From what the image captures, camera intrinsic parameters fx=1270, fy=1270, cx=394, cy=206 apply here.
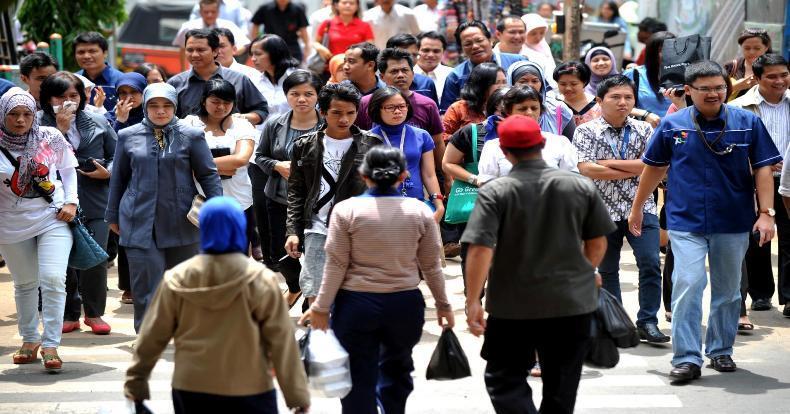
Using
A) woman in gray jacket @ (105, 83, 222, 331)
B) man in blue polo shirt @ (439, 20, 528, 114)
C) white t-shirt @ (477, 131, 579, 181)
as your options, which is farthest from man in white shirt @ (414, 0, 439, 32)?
white t-shirt @ (477, 131, 579, 181)

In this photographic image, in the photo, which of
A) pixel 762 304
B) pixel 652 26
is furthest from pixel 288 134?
pixel 652 26

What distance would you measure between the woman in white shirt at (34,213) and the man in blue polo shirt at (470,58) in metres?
4.12

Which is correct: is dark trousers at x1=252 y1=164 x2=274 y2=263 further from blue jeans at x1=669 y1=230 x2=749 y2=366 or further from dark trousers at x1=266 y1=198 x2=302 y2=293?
blue jeans at x1=669 y1=230 x2=749 y2=366

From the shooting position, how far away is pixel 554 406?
641 centimetres

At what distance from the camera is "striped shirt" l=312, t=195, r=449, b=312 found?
21.3ft

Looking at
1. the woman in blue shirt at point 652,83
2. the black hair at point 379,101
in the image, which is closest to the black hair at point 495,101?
the black hair at point 379,101

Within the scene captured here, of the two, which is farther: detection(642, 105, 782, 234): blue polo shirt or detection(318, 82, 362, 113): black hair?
detection(642, 105, 782, 234): blue polo shirt

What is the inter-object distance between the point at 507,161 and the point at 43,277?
10.9 feet

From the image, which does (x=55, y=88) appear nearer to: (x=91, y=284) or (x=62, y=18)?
(x=91, y=284)

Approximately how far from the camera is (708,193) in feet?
27.1

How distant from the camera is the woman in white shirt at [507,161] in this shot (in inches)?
316

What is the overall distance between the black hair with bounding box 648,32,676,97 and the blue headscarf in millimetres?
6509

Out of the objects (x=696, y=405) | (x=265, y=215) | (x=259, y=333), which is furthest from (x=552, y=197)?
(x=265, y=215)

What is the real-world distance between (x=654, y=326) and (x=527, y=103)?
225cm
